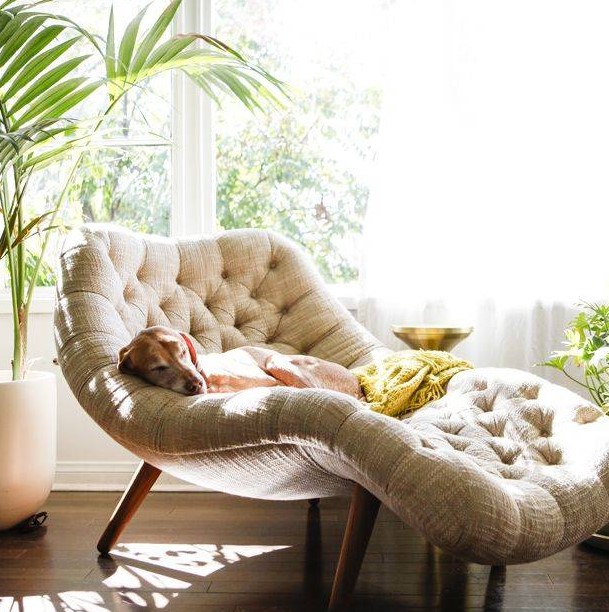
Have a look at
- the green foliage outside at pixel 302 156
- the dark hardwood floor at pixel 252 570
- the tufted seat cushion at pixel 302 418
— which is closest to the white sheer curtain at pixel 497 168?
the green foliage outside at pixel 302 156

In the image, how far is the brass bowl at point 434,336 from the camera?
2.66m

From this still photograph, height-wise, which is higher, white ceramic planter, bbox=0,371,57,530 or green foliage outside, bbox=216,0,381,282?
green foliage outside, bbox=216,0,381,282

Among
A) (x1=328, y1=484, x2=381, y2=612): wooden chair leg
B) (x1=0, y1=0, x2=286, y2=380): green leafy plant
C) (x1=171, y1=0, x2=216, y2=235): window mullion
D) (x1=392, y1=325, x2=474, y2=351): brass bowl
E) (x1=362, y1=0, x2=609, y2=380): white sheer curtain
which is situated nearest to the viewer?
(x1=328, y1=484, x2=381, y2=612): wooden chair leg

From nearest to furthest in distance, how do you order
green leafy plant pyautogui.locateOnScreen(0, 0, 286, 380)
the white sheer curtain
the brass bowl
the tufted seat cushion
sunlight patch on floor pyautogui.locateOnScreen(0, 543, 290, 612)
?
the tufted seat cushion < sunlight patch on floor pyautogui.locateOnScreen(0, 543, 290, 612) < green leafy plant pyautogui.locateOnScreen(0, 0, 286, 380) < the brass bowl < the white sheer curtain

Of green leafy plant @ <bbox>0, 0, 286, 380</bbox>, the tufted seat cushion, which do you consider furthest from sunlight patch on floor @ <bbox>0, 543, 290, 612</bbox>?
green leafy plant @ <bbox>0, 0, 286, 380</bbox>

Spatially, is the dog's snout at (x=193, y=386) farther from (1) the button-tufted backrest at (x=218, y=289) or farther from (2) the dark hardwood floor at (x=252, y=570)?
(2) the dark hardwood floor at (x=252, y=570)

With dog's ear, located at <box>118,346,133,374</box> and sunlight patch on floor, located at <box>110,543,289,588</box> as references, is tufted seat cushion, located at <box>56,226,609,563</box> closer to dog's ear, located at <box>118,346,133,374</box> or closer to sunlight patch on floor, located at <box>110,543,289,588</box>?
dog's ear, located at <box>118,346,133,374</box>

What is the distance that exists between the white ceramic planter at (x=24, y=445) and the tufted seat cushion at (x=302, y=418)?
0.39m

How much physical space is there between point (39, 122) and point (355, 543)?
1.38 m

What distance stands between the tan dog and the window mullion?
1031mm

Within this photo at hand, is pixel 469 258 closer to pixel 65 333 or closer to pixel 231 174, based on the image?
pixel 231 174

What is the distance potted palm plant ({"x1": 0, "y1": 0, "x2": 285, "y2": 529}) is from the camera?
89.5 inches

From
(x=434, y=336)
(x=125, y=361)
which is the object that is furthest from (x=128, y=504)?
(x=434, y=336)

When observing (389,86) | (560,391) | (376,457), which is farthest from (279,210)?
(376,457)
